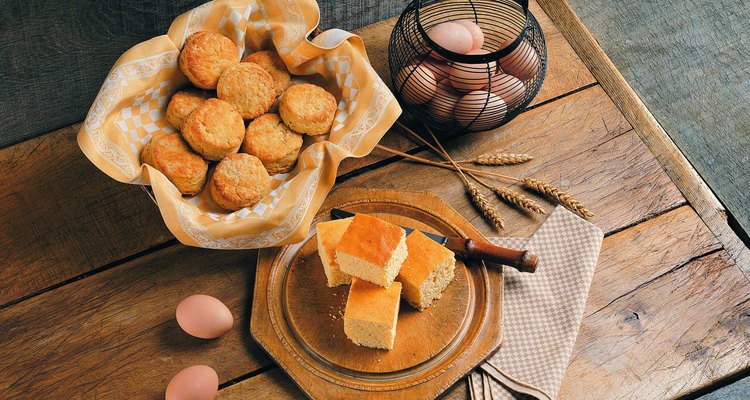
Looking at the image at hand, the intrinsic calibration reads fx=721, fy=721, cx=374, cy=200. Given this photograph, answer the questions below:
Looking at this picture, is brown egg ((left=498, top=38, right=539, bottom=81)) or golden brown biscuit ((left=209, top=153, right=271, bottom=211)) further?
brown egg ((left=498, top=38, right=539, bottom=81))

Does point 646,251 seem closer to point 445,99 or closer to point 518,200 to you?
point 518,200

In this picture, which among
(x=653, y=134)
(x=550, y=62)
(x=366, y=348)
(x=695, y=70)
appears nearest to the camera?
(x=366, y=348)

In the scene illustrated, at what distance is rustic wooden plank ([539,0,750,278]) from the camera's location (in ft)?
6.30

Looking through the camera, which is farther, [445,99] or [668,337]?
[445,99]

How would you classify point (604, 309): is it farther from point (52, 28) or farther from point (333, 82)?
point (52, 28)

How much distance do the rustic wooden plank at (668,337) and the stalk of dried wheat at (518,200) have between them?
310 mm

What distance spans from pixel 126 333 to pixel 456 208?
90cm

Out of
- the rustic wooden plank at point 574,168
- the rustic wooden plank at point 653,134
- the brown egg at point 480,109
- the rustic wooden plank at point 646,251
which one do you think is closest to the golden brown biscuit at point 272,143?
the rustic wooden plank at point 574,168

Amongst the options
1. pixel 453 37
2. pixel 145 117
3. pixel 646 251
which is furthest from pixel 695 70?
pixel 145 117

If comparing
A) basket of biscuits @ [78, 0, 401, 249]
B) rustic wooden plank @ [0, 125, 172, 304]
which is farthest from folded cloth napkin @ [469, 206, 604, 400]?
rustic wooden plank @ [0, 125, 172, 304]

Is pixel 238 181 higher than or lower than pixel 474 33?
higher

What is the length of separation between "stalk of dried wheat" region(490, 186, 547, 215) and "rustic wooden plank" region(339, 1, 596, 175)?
0.93ft

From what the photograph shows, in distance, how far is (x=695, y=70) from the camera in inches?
120

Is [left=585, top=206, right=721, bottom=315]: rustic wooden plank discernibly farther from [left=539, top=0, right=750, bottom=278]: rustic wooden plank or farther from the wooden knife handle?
the wooden knife handle
